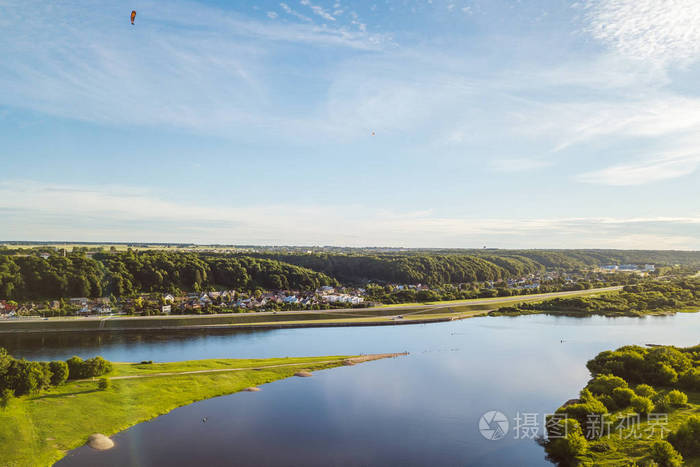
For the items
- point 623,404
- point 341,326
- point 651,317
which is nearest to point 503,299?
point 651,317

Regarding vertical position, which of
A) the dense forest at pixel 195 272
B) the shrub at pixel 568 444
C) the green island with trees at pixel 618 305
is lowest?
the green island with trees at pixel 618 305

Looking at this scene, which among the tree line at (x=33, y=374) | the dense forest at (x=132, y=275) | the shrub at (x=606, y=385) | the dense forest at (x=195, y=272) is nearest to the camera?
the tree line at (x=33, y=374)

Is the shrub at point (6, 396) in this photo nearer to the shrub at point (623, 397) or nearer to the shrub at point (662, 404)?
the shrub at point (623, 397)

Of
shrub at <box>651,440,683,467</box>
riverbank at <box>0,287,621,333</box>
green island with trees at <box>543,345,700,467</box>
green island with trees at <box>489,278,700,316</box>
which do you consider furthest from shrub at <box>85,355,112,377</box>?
green island with trees at <box>489,278,700,316</box>

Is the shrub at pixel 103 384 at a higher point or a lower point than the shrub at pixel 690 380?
lower

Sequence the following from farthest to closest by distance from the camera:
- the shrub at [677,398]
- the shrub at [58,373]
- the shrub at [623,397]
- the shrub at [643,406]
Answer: the shrub at [58,373]
the shrub at [623,397]
the shrub at [677,398]
the shrub at [643,406]

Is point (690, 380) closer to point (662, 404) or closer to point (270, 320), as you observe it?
point (662, 404)

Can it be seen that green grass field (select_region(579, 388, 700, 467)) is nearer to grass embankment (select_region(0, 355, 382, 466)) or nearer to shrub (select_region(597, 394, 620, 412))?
shrub (select_region(597, 394, 620, 412))

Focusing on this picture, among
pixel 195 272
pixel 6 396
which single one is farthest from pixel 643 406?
pixel 195 272

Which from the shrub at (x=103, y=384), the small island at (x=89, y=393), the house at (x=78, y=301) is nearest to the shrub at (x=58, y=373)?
the small island at (x=89, y=393)
